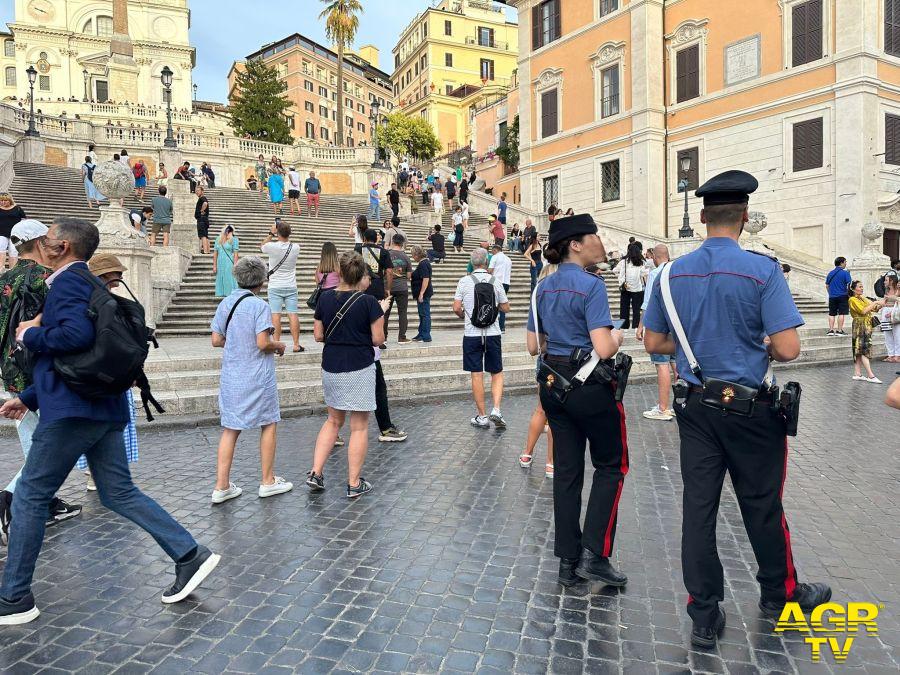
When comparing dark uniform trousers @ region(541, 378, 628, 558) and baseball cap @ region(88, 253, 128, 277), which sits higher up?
baseball cap @ region(88, 253, 128, 277)

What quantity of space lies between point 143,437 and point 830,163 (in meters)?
23.6

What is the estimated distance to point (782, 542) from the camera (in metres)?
2.94

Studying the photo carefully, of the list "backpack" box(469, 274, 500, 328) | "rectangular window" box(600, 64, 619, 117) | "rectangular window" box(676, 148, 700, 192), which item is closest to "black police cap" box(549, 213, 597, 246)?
"backpack" box(469, 274, 500, 328)

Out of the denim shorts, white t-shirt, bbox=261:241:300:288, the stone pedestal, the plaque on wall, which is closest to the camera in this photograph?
white t-shirt, bbox=261:241:300:288

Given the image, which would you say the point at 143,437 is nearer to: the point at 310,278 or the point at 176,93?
the point at 310,278

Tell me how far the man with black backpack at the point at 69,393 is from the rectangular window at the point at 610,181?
1094 inches

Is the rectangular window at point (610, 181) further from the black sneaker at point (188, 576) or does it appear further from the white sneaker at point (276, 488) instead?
the black sneaker at point (188, 576)

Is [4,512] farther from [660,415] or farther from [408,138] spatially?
[408,138]

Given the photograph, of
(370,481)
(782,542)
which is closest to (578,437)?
(782,542)

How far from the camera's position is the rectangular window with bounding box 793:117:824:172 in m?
22.5

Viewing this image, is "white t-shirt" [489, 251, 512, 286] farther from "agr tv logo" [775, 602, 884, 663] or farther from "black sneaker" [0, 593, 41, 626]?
"black sneaker" [0, 593, 41, 626]

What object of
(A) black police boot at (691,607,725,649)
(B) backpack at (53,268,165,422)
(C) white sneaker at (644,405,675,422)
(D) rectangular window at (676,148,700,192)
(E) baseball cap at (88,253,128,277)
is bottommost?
(A) black police boot at (691,607,725,649)

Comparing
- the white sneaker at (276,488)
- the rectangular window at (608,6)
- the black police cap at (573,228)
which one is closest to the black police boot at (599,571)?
the black police cap at (573,228)

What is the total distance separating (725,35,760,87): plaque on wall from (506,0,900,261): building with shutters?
0.04 metres
